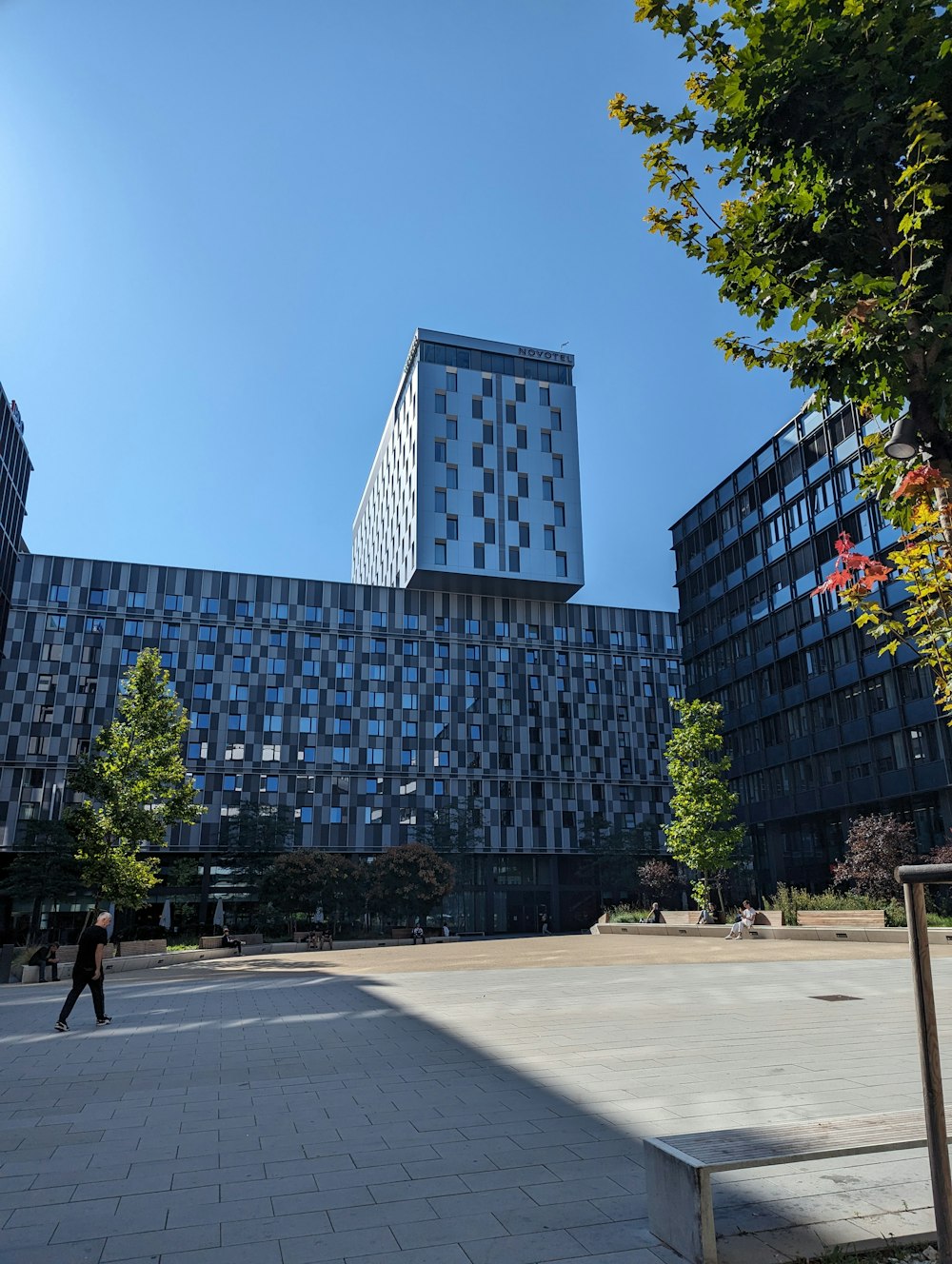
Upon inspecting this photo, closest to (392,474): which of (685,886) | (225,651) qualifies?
(225,651)

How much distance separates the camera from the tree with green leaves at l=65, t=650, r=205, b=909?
29.8 metres

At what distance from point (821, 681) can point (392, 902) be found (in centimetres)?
2881

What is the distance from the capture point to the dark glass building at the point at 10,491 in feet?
186

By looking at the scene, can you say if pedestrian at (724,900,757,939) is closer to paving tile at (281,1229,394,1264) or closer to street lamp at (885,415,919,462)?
paving tile at (281,1229,394,1264)

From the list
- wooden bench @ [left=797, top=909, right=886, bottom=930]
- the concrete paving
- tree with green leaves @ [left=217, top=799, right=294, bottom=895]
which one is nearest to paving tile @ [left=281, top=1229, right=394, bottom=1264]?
the concrete paving

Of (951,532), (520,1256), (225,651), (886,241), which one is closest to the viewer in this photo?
(520,1256)

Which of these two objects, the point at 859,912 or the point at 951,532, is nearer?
the point at 951,532

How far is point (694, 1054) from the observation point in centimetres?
957

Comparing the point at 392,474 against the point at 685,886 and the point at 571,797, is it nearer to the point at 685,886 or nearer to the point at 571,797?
the point at 571,797

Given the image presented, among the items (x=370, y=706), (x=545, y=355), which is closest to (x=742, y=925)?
(x=370, y=706)

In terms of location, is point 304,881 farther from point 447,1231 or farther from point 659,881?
point 447,1231

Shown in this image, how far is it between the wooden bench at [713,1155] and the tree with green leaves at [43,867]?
54.6m

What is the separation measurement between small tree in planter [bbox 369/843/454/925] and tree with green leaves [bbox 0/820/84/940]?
59.2ft

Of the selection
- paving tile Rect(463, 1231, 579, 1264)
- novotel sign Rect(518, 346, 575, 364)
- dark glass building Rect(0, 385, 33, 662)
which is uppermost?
novotel sign Rect(518, 346, 575, 364)
